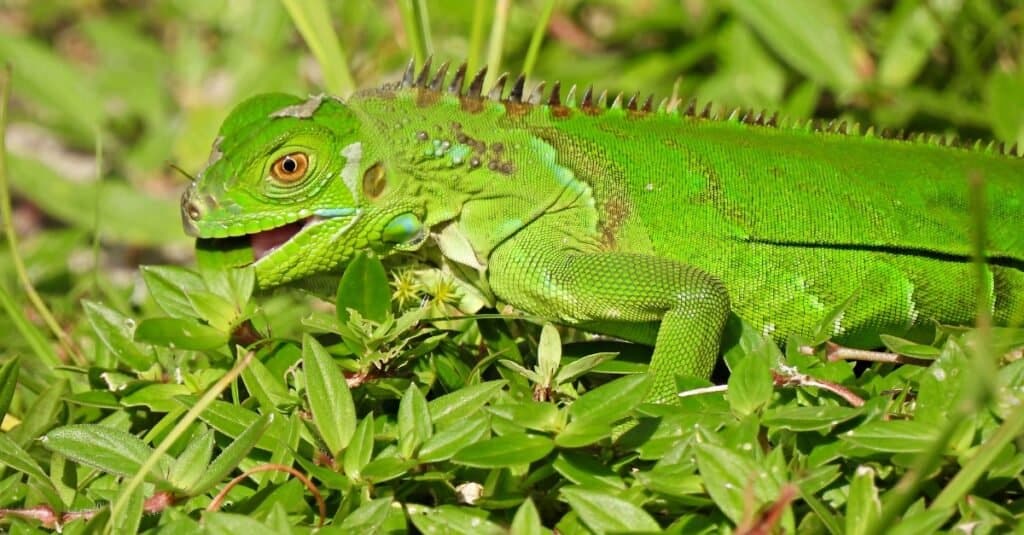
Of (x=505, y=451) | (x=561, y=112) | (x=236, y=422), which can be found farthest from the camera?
(x=561, y=112)

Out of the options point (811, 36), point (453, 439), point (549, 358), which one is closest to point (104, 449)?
point (453, 439)

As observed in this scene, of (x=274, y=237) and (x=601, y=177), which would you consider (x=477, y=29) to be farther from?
(x=274, y=237)

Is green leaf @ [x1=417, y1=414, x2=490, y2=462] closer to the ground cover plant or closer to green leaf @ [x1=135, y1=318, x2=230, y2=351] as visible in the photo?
the ground cover plant

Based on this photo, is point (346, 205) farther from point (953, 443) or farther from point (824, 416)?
point (953, 443)

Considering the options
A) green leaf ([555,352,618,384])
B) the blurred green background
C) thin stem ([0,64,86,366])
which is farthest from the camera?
the blurred green background

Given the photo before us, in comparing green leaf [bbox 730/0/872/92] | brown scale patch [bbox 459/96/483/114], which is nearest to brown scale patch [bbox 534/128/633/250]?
brown scale patch [bbox 459/96/483/114]
